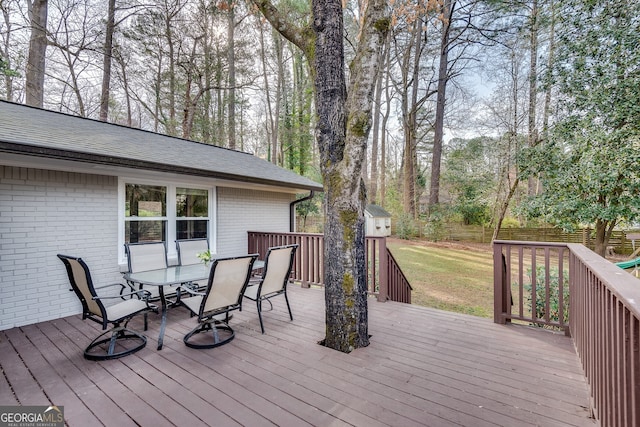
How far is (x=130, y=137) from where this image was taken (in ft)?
18.4

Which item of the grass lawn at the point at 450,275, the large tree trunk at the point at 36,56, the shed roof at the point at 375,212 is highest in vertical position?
the large tree trunk at the point at 36,56

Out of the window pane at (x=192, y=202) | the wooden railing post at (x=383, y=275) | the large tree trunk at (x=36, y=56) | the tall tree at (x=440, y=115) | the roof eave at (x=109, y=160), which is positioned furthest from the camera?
the tall tree at (x=440, y=115)

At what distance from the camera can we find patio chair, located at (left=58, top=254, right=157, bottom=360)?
2.80 meters

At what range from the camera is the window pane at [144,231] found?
191 inches

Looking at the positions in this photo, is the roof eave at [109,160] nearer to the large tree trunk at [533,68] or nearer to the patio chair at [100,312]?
the patio chair at [100,312]

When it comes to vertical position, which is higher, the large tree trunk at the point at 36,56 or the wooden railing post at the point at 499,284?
the large tree trunk at the point at 36,56

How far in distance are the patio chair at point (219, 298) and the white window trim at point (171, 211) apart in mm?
2158

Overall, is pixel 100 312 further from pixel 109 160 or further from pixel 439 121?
pixel 439 121

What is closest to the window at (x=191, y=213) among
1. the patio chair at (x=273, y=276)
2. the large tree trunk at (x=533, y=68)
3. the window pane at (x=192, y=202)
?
the window pane at (x=192, y=202)

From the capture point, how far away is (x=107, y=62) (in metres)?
10.8

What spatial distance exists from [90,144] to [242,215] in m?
3.20

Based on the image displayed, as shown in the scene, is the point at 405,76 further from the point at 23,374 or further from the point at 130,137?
the point at 23,374

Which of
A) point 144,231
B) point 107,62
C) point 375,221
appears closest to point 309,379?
point 144,231

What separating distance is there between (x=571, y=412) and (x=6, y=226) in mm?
6171
